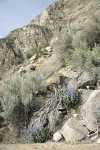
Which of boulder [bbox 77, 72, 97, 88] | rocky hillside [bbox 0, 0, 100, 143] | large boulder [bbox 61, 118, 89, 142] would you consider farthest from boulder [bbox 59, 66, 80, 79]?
large boulder [bbox 61, 118, 89, 142]

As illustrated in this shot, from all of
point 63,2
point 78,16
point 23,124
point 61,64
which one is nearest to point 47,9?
point 63,2

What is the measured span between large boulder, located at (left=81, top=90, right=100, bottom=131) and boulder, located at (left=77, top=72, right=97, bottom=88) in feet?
5.06

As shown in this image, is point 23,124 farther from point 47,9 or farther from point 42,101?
point 47,9

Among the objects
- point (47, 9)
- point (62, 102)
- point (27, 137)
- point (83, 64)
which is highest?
point (47, 9)

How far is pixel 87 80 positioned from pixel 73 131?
2.43 meters

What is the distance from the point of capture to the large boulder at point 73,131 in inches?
270

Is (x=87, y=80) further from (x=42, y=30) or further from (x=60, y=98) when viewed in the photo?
(x=42, y=30)

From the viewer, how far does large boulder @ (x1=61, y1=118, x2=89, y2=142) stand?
6.86 meters

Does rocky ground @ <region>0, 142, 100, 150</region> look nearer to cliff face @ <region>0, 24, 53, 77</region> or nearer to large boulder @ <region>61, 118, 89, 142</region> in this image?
large boulder @ <region>61, 118, 89, 142</region>

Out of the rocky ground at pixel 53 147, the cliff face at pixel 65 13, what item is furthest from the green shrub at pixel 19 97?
the cliff face at pixel 65 13

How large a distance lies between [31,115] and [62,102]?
1.12 metres

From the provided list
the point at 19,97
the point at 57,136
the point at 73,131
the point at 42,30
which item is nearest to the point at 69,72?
the point at 19,97

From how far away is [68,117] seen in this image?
7840mm

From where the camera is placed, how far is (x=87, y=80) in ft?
29.6
